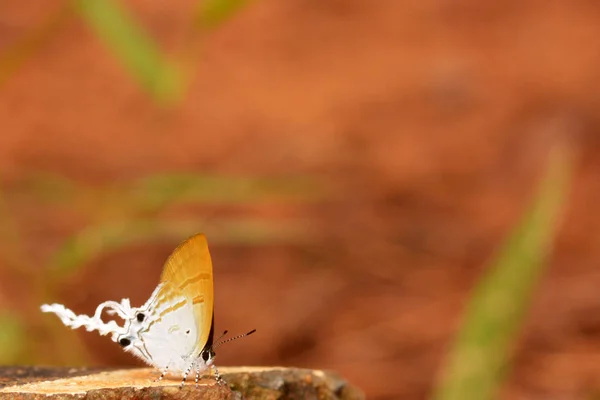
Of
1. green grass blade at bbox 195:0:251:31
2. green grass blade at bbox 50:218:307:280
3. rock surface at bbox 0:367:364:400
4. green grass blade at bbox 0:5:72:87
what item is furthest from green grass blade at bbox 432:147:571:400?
green grass blade at bbox 0:5:72:87

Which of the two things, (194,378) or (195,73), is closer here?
(194,378)

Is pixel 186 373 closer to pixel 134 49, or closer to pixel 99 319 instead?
pixel 99 319

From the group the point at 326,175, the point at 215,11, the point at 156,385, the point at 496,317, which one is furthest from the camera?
the point at 326,175

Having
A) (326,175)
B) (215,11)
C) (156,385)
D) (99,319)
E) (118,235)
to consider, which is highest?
(326,175)

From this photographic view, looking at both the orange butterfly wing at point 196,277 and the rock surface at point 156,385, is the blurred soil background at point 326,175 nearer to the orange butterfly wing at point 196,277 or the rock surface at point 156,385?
the rock surface at point 156,385

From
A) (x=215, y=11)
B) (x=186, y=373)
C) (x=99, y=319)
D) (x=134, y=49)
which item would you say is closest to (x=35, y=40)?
(x=134, y=49)

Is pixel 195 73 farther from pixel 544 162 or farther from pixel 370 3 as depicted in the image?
pixel 544 162

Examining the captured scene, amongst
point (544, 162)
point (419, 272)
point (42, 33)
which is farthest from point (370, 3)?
point (42, 33)
